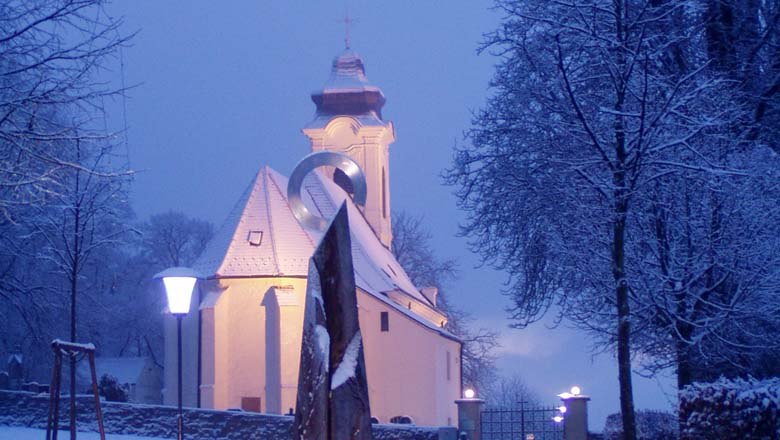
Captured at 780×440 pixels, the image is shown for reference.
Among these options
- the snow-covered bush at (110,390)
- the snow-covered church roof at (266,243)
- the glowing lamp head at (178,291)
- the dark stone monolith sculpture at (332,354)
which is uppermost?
the snow-covered church roof at (266,243)

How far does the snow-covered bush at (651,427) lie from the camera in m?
17.2

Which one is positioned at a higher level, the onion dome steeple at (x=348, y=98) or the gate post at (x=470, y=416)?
the onion dome steeple at (x=348, y=98)

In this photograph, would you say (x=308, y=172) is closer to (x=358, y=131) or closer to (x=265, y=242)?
(x=265, y=242)

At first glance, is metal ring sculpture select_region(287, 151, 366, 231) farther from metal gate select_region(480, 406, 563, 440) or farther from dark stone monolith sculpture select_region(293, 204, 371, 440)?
dark stone monolith sculpture select_region(293, 204, 371, 440)

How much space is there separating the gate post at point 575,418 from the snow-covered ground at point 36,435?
847 centimetres

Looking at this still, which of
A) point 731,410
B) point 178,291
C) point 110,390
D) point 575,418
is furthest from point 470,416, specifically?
point 731,410

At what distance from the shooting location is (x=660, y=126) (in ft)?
39.4

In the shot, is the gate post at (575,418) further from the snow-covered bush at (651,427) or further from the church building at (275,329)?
the church building at (275,329)

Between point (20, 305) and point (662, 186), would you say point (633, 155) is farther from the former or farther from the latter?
point (20, 305)

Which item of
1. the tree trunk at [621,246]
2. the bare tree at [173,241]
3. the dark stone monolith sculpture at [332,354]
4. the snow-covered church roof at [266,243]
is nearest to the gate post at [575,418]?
the tree trunk at [621,246]

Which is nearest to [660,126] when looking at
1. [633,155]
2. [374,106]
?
[633,155]

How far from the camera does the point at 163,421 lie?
71.9 ft

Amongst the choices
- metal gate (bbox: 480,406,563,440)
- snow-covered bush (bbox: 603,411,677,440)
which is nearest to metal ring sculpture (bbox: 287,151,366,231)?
metal gate (bbox: 480,406,563,440)

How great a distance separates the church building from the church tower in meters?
6.92
